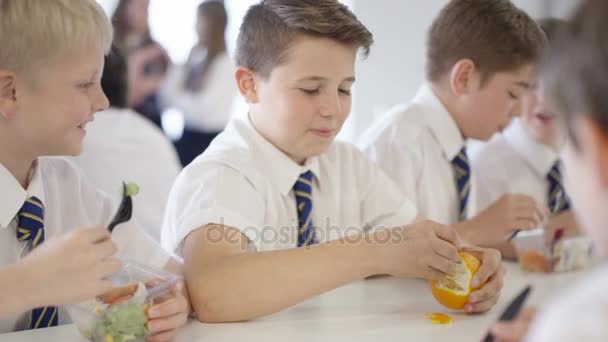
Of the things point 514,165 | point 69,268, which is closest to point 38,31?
point 69,268

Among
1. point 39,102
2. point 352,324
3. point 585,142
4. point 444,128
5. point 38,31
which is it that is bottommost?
point 352,324

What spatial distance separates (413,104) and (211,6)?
2366 mm

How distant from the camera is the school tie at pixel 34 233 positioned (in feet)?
3.82

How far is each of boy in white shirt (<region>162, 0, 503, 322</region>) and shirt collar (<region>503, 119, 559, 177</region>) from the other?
→ 0.62m

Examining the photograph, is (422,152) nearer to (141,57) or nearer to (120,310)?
(120,310)

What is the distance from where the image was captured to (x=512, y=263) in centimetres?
163

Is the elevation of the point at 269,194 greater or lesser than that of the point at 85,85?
lesser

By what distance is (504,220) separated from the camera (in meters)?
1.66

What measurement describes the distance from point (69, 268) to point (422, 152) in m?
1.06

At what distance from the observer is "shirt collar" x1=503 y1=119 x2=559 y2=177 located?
2049 mm

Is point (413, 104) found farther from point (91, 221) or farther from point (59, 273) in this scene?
point (59, 273)

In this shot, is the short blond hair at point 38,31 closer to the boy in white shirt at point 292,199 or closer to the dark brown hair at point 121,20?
the boy in white shirt at point 292,199

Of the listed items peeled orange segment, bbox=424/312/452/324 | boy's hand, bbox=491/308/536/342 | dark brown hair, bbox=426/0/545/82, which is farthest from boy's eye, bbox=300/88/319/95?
boy's hand, bbox=491/308/536/342

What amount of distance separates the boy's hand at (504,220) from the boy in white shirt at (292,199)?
18 cm
